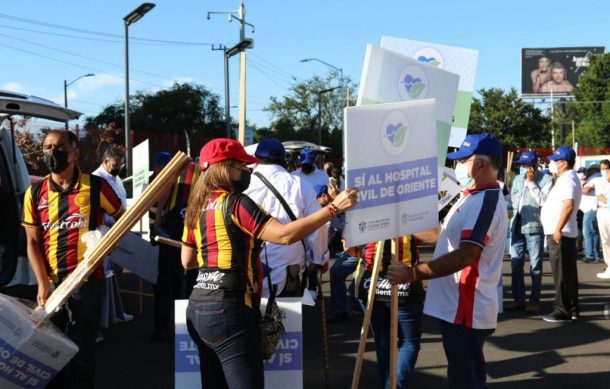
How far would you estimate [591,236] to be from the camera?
1582 centimetres

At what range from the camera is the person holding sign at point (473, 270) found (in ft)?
13.7

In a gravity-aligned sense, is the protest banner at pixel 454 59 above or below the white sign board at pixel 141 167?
above

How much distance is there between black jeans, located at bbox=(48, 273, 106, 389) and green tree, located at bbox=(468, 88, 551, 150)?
46.4 metres

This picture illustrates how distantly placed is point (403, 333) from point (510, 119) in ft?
154

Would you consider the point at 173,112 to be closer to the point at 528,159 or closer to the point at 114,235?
the point at 528,159

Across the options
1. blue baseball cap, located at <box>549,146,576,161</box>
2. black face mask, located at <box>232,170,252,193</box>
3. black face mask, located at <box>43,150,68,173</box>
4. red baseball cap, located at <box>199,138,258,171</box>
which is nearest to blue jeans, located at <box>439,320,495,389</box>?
black face mask, located at <box>232,170,252,193</box>

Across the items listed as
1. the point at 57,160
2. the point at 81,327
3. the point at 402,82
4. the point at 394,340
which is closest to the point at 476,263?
the point at 394,340

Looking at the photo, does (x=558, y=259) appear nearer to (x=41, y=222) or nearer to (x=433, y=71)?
(x=433, y=71)

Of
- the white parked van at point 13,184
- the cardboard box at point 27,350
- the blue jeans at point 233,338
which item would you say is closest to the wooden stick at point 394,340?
the blue jeans at point 233,338

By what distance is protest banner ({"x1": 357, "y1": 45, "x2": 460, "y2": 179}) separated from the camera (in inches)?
169

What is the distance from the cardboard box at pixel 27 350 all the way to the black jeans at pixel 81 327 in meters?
0.32

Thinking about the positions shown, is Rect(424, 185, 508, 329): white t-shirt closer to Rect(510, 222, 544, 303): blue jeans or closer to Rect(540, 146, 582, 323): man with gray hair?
Rect(540, 146, 582, 323): man with gray hair

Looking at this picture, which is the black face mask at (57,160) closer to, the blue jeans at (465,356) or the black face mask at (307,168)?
the blue jeans at (465,356)

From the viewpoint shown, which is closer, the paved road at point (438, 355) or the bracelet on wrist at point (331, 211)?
the bracelet on wrist at point (331, 211)
